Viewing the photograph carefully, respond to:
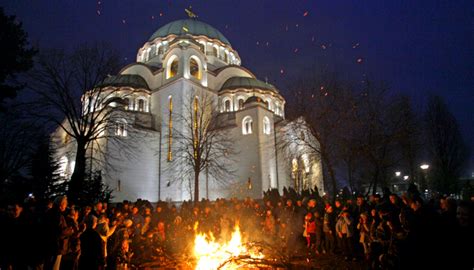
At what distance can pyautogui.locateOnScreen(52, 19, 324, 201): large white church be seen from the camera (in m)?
29.7

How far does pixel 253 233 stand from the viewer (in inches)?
458

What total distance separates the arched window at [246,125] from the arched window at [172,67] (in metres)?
9.95

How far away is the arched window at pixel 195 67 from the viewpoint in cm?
3588

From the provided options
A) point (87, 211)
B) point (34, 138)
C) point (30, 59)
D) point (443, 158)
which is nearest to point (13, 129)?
point (34, 138)

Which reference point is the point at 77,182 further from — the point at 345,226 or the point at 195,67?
the point at 195,67

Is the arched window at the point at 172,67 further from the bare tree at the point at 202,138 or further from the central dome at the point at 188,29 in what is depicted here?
the central dome at the point at 188,29

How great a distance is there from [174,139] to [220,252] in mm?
23533

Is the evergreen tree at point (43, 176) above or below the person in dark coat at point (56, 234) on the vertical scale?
above

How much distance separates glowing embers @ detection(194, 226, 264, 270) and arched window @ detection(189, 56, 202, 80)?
90.7ft

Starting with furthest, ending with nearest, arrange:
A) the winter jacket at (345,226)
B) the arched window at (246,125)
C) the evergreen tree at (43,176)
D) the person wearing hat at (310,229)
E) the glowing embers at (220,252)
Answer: the arched window at (246,125) → the evergreen tree at (43,176) → the person wearing hat at (310,229) → the winter jacket at (345,226) → the glowing embers at (220,252)

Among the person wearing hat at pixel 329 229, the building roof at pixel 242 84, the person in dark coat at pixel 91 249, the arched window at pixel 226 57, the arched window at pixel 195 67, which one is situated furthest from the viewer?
the arched window at pixel 226 57

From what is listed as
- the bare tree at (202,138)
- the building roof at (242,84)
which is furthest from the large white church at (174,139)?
the bare tree at (202,138)

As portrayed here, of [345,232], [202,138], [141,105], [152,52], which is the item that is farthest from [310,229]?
[152,52]

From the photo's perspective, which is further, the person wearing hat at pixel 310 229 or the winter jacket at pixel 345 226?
the person wearing hat at pixel 310 229
